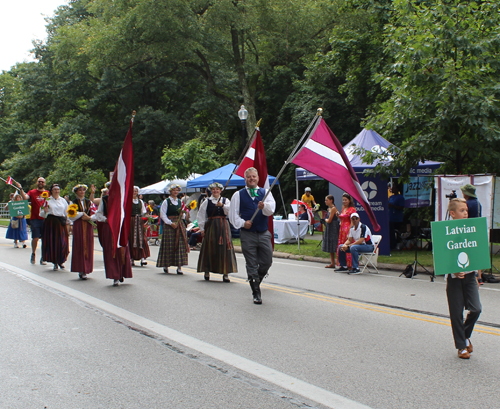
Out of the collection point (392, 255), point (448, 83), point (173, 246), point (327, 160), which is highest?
point (448, 83)

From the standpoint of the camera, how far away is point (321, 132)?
838cm

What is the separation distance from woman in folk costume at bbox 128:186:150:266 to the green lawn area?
15.4 ft

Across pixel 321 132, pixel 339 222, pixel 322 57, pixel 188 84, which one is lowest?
pixel 339 222

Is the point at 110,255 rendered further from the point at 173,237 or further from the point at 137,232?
the point at 137,232

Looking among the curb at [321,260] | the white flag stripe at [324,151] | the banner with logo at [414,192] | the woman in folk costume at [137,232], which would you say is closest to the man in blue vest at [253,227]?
the white flag stripe at [324,151]

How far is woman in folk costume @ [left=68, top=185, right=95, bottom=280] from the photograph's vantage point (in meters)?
10.7

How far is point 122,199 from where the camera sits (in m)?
9.53

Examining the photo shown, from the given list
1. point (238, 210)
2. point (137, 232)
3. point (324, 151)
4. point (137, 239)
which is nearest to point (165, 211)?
point (137, 232)

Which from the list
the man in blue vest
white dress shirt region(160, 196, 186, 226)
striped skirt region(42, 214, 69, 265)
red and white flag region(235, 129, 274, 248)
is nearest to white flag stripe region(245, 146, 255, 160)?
red and white flag region(235, 129, 274, 248)

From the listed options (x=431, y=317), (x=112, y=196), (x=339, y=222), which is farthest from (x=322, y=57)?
(x=431, y=317)

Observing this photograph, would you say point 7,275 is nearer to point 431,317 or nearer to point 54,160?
point 431,317

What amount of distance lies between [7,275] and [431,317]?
8.54 meters

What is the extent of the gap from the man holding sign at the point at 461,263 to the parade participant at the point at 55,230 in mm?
9226

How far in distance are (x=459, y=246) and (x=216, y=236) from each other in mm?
5864
